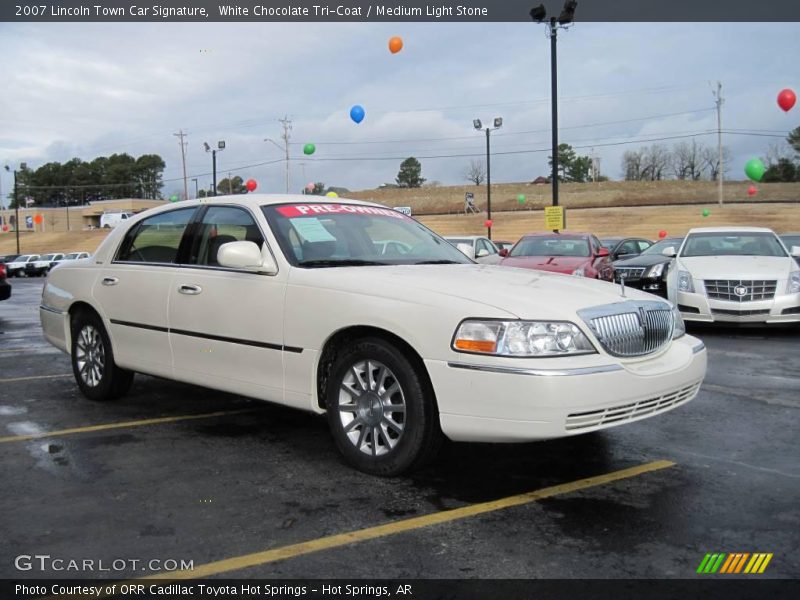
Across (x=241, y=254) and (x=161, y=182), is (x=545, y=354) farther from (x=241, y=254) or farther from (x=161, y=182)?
(x=161, y=182)

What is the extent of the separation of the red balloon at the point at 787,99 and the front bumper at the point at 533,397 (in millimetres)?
28463

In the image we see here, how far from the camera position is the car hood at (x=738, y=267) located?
32.4 ft

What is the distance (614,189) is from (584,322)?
85556 mm

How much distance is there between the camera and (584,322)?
369cm

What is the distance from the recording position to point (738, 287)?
984 cm

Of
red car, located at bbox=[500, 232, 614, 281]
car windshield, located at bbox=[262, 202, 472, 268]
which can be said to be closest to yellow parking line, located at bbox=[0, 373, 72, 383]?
car windshield, located at bbox=[262, 202, 472, 268]

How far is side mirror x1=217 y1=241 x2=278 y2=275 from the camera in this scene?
4.36 metres

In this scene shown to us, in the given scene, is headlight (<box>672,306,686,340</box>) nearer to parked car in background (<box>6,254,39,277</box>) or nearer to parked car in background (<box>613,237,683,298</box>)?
parked car in background (<box>613,237,683,298</box>)

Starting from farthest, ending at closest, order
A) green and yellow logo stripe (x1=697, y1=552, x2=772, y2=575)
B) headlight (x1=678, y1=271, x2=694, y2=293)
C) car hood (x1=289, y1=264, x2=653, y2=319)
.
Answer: headlight (x1=678, y1=271, x2=694, y2=293), car hood (x1=289, y1=264, x2=653, y2=319), green and yellow logo stripe (x1=697, y1=552, x2=772, y2=575)

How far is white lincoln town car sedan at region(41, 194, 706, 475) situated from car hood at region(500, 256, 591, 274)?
7.01m

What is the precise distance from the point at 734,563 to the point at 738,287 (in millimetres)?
7713

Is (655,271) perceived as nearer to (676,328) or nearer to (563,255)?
(563,255)

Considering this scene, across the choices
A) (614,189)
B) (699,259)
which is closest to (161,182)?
(614,189)

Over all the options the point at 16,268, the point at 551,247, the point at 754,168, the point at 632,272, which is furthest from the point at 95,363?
the point at 16,268
